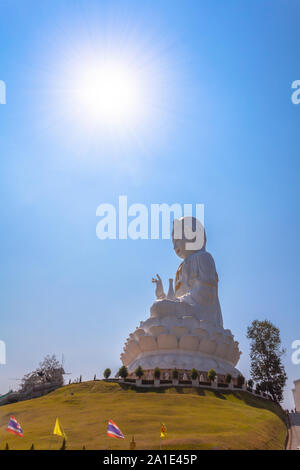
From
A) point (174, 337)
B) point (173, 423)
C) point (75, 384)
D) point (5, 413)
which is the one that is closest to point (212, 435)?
point (173, 423)

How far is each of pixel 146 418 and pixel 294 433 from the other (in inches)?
368

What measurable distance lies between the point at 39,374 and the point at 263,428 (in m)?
26.3

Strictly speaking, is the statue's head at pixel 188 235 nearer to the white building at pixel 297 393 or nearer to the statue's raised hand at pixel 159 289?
the statue's raised hand at pixel 159 289

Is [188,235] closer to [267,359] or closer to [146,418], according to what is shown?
[267,359]

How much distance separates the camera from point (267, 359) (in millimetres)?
37500

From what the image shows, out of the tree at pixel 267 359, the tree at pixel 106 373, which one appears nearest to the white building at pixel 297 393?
the tree at pixel 267 359

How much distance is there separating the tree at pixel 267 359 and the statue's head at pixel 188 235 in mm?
9290

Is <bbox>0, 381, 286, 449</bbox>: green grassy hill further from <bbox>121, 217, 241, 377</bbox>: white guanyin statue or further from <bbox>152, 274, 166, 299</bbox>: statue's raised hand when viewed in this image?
<bbox>152, 274, 166, 299</bbox>: statue's raised hand

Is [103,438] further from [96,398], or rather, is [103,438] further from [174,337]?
[174,337]

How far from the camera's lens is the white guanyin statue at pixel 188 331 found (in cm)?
3278

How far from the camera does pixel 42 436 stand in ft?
52.6

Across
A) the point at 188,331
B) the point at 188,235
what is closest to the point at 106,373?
the point at 188,331

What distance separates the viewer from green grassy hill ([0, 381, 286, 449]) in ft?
48.4
